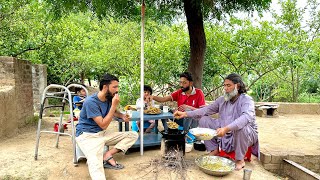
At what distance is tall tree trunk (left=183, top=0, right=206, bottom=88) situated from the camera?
525 centimetres

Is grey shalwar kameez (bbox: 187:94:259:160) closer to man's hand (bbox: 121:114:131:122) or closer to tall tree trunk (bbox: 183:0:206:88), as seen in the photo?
man's hand (bbox: 121:114:131:122)

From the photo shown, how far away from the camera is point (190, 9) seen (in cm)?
527

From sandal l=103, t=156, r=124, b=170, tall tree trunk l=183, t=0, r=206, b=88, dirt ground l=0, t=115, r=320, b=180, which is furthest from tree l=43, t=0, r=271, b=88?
sandal l=103, t=156, r=124, b=170

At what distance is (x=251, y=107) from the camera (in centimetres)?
352

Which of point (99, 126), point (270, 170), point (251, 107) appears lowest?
point (270, 170)

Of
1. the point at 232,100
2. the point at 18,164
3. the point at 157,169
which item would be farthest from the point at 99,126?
the point at 232,100

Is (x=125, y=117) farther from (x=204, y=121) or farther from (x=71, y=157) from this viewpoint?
(x=204, y=121)

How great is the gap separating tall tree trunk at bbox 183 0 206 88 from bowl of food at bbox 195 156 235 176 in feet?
8.07

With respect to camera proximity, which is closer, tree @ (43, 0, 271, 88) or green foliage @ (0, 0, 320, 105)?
tree @ (43, 0, 271, 88)

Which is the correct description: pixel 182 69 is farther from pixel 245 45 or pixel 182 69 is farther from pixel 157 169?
pixel 157 169

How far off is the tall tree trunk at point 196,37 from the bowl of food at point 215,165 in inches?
96.9

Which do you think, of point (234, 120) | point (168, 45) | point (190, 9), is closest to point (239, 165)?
point (234, 120)

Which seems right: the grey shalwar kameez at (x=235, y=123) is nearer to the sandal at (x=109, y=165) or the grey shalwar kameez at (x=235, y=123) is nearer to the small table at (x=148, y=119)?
the small table at (x=148, y=119)

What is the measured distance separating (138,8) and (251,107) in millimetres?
3577
